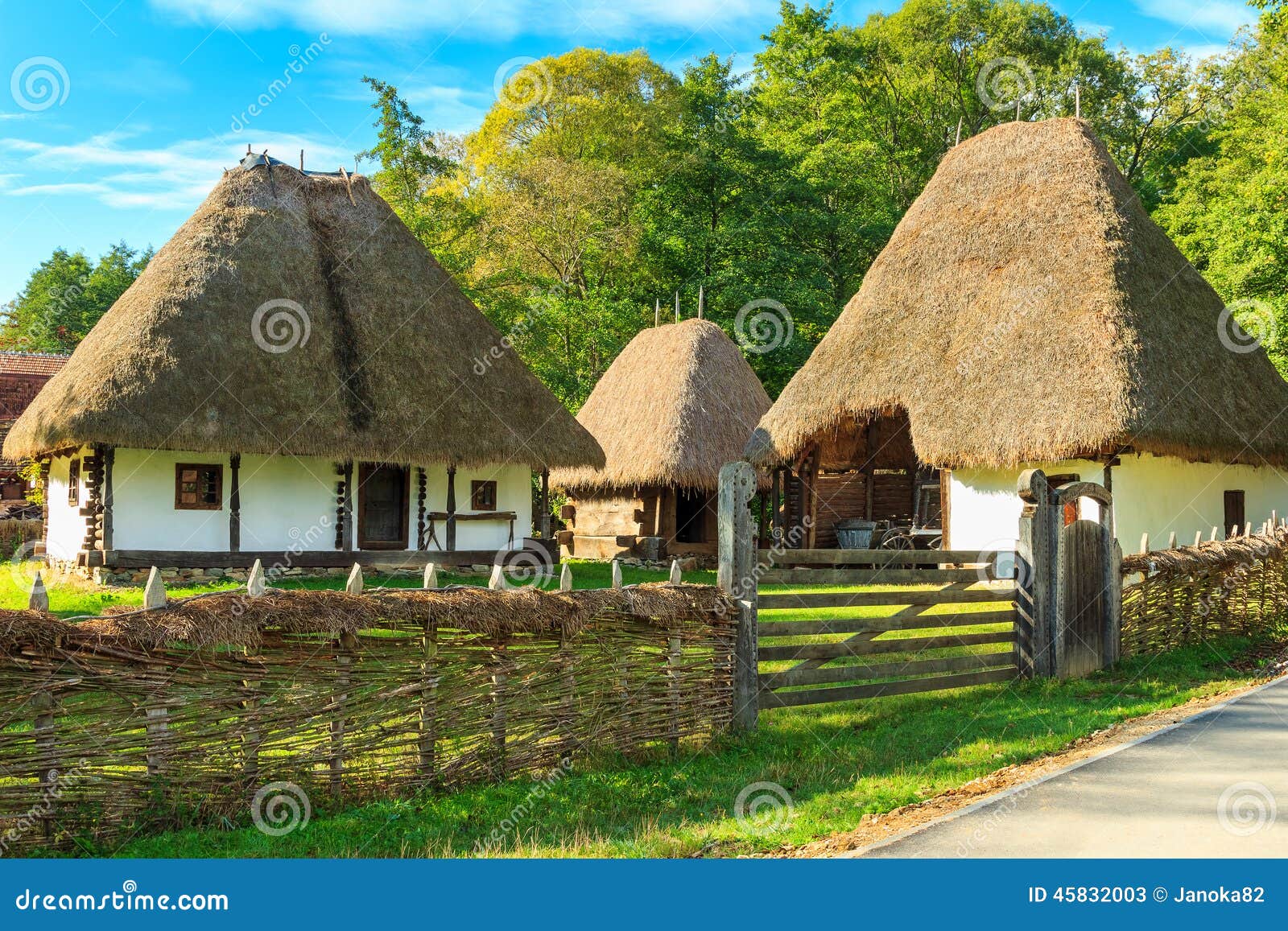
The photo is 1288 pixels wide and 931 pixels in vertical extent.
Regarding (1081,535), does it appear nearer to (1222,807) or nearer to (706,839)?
(1222,807)

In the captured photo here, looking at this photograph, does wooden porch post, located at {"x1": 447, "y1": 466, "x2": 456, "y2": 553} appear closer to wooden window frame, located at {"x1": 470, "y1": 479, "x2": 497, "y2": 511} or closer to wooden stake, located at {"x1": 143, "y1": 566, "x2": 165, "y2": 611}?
wooden window frame, located at {"x1": 470, "y1": 479, "x2": 497, "y2": 511}

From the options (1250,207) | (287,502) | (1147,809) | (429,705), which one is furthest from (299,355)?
(1250,207)

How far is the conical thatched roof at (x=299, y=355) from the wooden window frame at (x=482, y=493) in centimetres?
158

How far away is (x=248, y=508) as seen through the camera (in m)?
20.1

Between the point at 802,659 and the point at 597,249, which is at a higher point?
the point at 597,249

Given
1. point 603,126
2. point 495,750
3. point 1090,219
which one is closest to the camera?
point 495,750

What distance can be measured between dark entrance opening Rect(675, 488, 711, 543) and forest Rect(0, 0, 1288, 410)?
6126 mm

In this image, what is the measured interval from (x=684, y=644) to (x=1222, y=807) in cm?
347

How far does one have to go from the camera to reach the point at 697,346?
27.6 m

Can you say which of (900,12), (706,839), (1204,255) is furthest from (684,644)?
(900,12)

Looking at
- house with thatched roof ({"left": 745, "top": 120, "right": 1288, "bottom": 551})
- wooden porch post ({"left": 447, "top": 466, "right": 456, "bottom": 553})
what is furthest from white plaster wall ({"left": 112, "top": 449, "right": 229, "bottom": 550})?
house with thatched roof ({"left": 745, "top": 120, "right": 1288, "bottom": 551})

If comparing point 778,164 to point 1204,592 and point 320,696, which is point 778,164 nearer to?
point 1204,592

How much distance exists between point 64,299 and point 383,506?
101ft

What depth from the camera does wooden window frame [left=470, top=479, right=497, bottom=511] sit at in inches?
890
